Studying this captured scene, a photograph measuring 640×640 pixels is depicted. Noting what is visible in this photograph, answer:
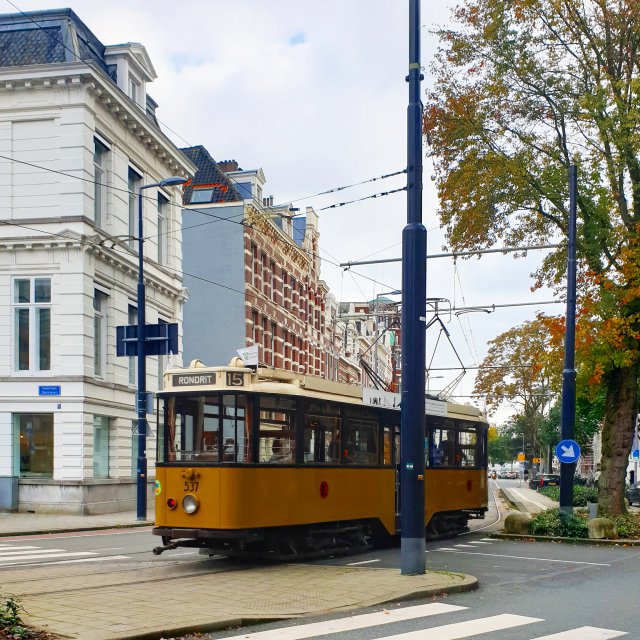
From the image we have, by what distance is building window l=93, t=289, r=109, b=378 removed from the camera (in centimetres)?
2967

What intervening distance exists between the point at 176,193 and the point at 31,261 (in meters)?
9.67

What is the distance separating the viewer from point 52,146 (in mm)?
28516

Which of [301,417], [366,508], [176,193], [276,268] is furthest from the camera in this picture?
[276,268]

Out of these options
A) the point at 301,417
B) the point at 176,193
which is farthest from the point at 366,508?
the point at 176,193

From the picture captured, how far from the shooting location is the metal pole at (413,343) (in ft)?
41.0

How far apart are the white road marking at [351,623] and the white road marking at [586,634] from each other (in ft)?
4.04

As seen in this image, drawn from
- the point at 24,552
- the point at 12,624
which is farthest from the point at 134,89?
the point at 12,624

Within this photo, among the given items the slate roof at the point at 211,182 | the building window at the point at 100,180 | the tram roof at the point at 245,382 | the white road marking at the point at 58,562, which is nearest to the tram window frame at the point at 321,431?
the tram roof at the point at 245,382

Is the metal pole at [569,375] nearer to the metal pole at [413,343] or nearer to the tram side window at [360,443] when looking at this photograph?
the tram side window at [360,443]

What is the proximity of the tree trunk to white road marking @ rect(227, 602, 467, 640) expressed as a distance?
571 inches

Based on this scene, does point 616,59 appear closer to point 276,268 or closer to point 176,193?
point 176,193

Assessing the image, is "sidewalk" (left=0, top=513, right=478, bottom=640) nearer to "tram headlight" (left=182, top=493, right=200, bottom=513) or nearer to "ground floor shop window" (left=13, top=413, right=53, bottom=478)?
"tram headlight" (left=182, top=493, right=200, bottom=513)

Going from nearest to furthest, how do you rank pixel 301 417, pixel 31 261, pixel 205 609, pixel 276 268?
pixel 205 609 → pixel 301 417 → pixel 31 261 → pixel 276 268

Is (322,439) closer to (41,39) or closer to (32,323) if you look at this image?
(32,323)
